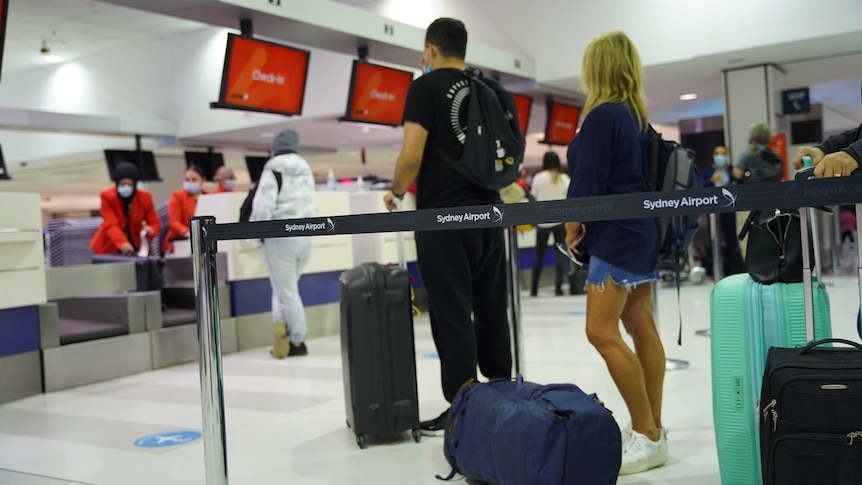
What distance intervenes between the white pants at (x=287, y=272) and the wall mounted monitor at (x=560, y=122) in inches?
248

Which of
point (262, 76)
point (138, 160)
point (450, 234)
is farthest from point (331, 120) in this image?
point (450, 234)

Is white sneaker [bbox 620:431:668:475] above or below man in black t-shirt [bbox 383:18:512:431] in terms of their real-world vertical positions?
below

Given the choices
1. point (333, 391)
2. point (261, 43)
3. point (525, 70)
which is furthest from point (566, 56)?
point (333, 391)

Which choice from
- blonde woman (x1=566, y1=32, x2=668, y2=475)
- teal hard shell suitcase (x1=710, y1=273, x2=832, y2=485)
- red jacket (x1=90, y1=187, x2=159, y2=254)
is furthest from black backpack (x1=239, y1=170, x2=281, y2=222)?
teal hard shell suitcase (x1=710, y1=273, x2=832, y2=485)

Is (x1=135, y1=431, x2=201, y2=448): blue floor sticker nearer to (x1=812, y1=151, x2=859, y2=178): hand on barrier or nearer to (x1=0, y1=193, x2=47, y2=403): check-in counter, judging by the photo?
(x1=0, y1=193, x2=47, y2=403): check-in counter

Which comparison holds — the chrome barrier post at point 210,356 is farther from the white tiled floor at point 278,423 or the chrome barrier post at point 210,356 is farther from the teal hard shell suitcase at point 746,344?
the teal hard shell suitcase at point 746,344

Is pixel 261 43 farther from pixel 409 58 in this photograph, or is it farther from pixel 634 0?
pixel 634 0

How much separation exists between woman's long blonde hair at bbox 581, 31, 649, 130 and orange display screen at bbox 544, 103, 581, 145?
8.73 meters

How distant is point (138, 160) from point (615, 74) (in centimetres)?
1311

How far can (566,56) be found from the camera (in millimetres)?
9906

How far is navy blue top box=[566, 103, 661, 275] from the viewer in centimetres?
253

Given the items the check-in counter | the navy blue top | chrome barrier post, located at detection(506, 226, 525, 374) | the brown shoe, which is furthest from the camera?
the brown shoe

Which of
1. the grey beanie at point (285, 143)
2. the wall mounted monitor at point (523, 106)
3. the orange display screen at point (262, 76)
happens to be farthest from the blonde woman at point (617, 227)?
the wall mounted monitor at point (523, 106)

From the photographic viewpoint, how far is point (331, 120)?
13.3 m
